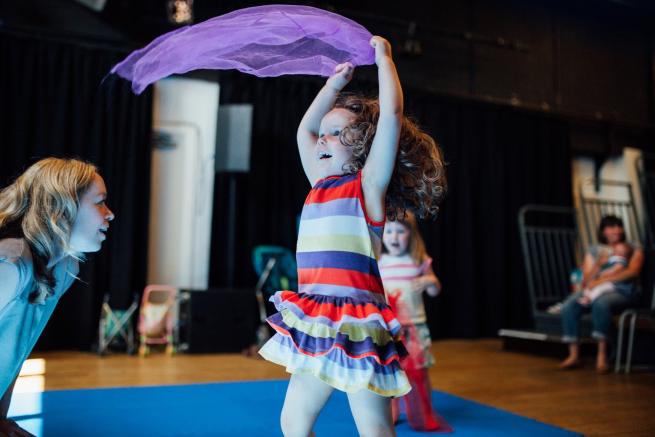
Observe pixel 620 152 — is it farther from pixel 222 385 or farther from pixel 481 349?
pixel 222 385

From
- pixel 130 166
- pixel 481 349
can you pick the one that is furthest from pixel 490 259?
pixel 130 166

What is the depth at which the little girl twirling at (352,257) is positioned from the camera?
1285 millimetres

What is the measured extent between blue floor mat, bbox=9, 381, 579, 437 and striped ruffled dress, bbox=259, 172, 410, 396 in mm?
962

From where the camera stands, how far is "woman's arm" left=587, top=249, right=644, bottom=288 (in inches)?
171

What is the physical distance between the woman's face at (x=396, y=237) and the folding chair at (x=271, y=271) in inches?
88.1

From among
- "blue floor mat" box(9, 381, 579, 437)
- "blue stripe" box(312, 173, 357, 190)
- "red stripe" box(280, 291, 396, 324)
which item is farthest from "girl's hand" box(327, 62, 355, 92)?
"blue floor mat" box(9, 381, 579, 437)

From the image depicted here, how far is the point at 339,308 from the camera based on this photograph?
4.35ft

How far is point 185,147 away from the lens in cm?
527

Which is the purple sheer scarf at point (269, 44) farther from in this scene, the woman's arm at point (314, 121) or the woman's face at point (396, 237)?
the woman's face at point (396, 237)

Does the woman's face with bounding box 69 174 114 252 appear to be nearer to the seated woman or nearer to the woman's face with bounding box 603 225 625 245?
the seated woman

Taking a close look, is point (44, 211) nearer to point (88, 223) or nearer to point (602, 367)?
point (88, 223)

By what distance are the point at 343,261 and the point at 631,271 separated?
372 cm

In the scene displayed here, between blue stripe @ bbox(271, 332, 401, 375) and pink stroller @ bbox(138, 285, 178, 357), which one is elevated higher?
blue stripe @ bbox(271, 332, 401, 375)

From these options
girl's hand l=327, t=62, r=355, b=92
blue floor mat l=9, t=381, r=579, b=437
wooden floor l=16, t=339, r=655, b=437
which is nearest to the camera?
girl's hand l=327, t=62, r=355, b=92
